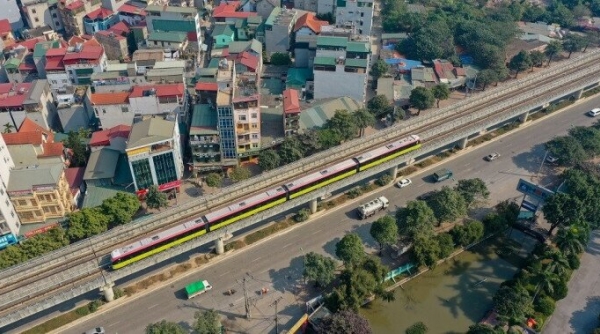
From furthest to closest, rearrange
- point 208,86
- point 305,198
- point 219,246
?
1. point 208,86
2. point 305,198
3. point 219,246

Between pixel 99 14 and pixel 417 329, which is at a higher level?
pixel 99 14

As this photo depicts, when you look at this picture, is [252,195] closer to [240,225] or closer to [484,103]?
[240,225]

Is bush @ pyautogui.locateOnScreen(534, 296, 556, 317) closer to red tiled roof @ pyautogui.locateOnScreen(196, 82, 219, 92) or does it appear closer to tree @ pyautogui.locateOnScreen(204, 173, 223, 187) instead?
tree @ pyautogui.locateOnScreen(204, 173, 223, 187)

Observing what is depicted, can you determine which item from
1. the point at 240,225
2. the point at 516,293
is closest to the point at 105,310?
the point at 240,225

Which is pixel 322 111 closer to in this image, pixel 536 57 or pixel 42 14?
pixel 536 57

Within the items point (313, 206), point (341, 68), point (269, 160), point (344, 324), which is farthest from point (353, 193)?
point (344, 324)

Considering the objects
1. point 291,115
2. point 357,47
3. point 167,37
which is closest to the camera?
point 291,115
